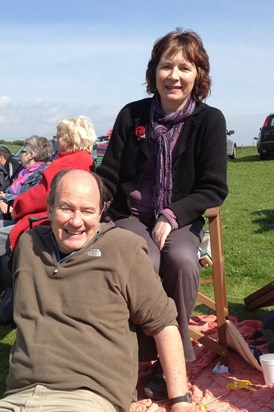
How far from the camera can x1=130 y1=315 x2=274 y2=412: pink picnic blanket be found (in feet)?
10.2

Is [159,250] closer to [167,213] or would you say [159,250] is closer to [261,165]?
[167,213]

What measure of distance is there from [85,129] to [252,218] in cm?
542

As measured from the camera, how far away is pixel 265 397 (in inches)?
123

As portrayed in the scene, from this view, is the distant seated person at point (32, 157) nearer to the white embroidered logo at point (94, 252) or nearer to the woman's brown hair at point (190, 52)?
the woman's brown hair at point (190, 52)

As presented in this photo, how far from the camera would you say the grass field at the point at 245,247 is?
4.68 meters

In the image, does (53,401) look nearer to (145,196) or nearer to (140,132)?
(145,196)

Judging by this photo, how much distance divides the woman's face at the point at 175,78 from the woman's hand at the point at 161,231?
720 millimetres

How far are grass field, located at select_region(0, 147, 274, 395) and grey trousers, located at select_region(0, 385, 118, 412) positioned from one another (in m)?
1.37

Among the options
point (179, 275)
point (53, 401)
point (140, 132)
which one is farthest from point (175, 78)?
point (53, 401)

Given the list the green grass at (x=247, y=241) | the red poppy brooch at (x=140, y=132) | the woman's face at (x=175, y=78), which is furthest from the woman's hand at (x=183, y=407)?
the green grass at (x=247, y=241)

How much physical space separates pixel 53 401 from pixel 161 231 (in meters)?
1.24

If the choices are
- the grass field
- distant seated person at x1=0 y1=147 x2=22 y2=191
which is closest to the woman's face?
the grass field

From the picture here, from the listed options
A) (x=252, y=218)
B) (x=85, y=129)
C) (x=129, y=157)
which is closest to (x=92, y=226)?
(x=129, y=157)

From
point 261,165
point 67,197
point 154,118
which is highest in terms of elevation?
point 154,118
